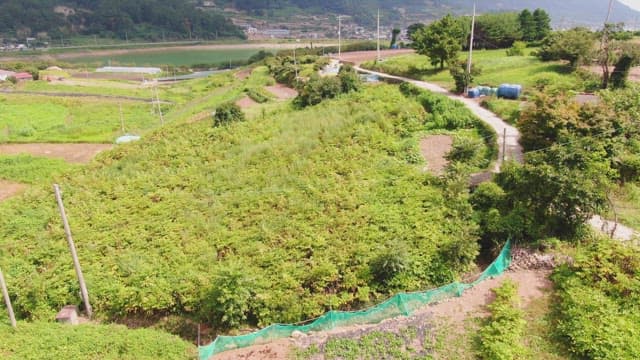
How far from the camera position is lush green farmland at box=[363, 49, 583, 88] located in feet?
89.6

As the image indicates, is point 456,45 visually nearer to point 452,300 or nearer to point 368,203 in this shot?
point 368,203

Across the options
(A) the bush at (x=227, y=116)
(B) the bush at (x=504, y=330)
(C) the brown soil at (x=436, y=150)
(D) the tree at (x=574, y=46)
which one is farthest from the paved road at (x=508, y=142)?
(A) the bush at (x=227, y=116)

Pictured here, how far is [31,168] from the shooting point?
76.3 ft

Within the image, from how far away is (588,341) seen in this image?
8.59 metres

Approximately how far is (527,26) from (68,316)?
48.6 m

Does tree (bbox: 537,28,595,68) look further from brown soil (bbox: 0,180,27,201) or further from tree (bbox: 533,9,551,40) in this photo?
brown soil (bbox: 0,180,27,201)

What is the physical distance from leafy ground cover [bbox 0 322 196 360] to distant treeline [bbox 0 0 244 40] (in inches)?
5585

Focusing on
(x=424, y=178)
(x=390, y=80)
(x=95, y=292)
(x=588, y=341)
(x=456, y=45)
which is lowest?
(x=95, y=292)

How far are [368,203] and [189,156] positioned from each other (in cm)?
1026

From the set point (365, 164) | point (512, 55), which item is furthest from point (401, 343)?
point (512, 55)

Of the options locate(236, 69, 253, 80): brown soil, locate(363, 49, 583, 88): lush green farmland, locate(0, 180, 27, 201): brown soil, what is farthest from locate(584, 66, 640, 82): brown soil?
locate(236, 69, 253, 80): brown soil

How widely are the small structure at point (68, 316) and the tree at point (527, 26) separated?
47129 millimetres

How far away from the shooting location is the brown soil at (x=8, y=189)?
20422mm

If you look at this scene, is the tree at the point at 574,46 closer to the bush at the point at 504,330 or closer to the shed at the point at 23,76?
the bush at the point at 504,330
